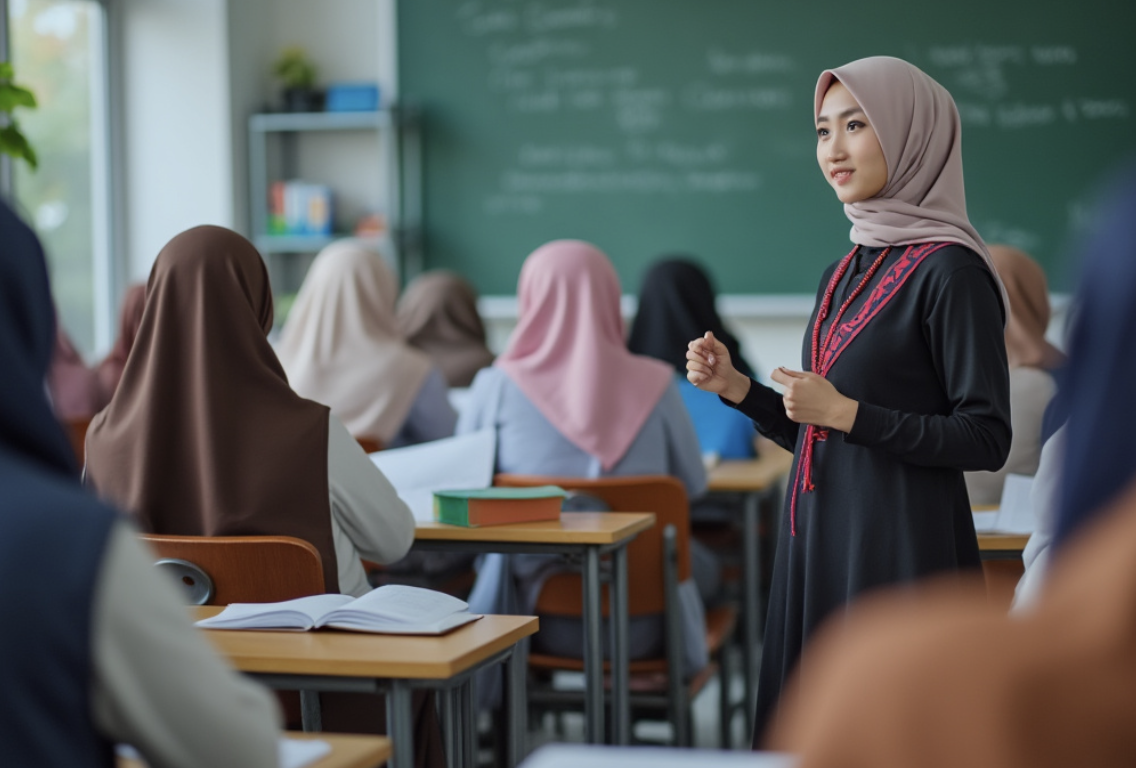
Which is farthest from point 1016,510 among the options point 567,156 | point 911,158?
point 567,156

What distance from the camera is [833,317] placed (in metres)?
2.09

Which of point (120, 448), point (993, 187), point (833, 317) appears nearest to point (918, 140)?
point (833, 317)

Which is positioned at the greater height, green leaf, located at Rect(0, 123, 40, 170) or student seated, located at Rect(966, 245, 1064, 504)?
green leaf, located at Rect(0, 123, 40, 170)

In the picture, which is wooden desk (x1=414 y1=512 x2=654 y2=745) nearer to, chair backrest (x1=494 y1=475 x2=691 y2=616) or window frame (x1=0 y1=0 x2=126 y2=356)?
chair backrest (x1=494 y1=475 x2=691 y2=616)

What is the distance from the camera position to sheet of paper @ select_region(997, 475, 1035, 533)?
103 inches

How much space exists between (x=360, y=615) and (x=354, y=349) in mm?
2320

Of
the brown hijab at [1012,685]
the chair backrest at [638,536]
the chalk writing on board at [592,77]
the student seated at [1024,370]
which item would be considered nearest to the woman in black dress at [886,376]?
the chair backrest at [638,536]

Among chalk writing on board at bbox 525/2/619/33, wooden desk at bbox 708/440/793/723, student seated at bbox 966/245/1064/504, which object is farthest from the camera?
chalk writing on board at bbox 525/2/619/33

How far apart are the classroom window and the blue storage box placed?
1074 mm

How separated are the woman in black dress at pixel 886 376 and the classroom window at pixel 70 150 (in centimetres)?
443

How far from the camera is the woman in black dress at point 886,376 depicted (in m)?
1.91

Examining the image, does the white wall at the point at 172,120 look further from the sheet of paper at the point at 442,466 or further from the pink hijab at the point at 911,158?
the pink hijab at the point at 911,158

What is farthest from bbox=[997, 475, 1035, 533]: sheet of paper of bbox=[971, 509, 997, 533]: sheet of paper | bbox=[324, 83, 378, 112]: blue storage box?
bbox=[324, 83, 378, 112]: blue storage box

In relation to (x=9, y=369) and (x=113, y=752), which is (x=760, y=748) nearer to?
(x=113, y=752)
